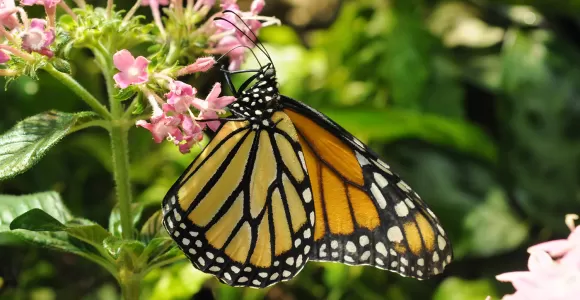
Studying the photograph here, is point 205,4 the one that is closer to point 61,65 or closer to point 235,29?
point 235,29

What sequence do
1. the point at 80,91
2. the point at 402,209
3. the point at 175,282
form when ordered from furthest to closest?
1. the point at 175,282
2. the point at 402,209
3. the point at 80,91

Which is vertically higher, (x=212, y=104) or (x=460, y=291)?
(x=212, y=104)

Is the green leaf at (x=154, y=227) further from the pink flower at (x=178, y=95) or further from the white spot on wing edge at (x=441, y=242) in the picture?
the white spot on wing edge at (x=441, y=242)

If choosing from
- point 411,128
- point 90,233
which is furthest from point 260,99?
point 411,128

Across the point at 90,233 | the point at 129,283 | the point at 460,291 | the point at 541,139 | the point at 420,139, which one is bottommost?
the point at 460,291

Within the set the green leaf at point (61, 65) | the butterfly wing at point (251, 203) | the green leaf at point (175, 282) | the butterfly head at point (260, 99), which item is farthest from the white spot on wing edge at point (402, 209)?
the green leaf at point (175, 282)

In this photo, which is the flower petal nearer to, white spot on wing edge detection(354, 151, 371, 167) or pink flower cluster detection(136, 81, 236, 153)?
pink flower cluster detection(136, 81, 236, 153)
